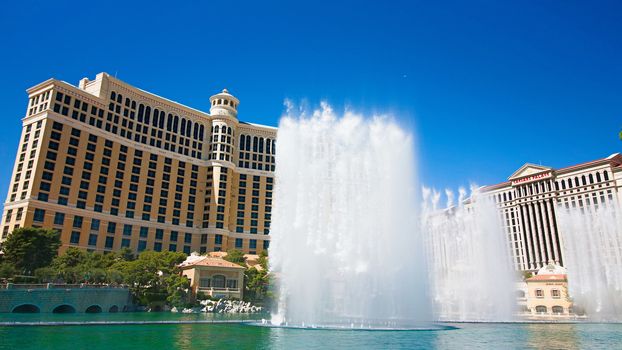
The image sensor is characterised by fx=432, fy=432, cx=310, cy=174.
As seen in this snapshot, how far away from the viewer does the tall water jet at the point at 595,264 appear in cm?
4881

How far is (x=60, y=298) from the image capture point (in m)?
46.3

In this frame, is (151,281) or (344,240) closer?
(344,240)

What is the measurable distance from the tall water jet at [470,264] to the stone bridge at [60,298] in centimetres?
3789

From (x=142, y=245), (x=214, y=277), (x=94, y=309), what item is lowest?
(x=94, y=309)

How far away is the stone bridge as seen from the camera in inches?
1674

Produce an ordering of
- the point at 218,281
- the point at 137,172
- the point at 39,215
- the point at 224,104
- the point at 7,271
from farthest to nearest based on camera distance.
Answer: the point at 224,104 → the point at 137,172 → the point at 39,215 → the point at 218,281 → the point at 7,271

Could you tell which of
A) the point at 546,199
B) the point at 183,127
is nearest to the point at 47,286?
the point at 183,127

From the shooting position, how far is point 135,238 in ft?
290

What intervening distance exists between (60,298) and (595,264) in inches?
2471

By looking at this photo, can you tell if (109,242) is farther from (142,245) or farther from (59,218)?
(59,218)

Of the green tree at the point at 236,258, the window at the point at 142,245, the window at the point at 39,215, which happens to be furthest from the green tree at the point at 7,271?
the window at the point at 142,245

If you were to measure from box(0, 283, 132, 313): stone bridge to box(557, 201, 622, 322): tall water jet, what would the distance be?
55.3m

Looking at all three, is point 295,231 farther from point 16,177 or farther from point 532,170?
point 532,170

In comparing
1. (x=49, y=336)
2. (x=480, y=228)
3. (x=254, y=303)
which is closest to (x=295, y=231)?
(x=49, y=336)
